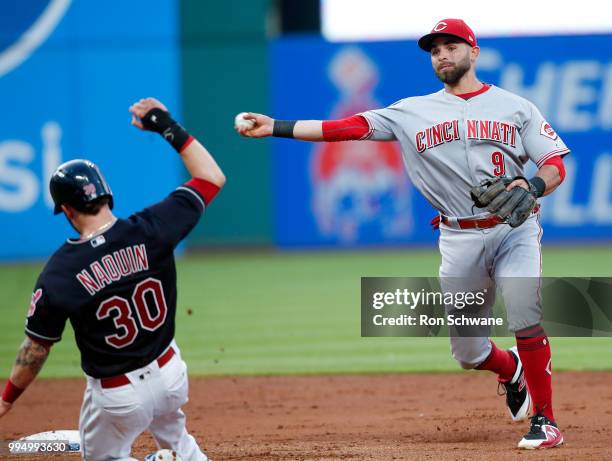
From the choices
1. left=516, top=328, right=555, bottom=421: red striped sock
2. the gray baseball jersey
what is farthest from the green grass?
the gray baseball jersey

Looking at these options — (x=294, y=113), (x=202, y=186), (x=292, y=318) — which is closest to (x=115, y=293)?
(x=202, y=186)

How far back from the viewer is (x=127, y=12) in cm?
1600

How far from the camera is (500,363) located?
595 centimetres

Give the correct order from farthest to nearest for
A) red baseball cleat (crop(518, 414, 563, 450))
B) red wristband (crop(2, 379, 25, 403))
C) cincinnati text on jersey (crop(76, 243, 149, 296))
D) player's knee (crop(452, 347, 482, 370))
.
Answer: player's knee (crop(452, 347, 482, 370)), red baseball cleat (crop(518, 414, 563, 450)), red wristband (crop(2, 379, 25, 403)), cincinnati text on jersey (crop(76, 243, 149, 296))

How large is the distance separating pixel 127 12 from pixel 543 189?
39.3 ft

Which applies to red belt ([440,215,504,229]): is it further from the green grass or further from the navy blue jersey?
the green grass

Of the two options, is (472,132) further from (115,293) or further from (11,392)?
(11,392)

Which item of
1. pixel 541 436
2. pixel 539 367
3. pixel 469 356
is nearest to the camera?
pixel 541 436

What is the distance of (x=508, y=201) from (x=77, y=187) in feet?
7.23

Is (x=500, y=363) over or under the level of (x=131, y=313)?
under

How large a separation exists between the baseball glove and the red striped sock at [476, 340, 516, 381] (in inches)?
42.2

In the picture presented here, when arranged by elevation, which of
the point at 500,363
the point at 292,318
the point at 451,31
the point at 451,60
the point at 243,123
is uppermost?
the point at 451,31

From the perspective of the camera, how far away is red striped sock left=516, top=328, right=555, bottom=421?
5.34 m

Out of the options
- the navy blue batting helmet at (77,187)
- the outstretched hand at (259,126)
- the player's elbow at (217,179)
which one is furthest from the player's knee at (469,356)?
the navy blue batting helmet at (77,187)
